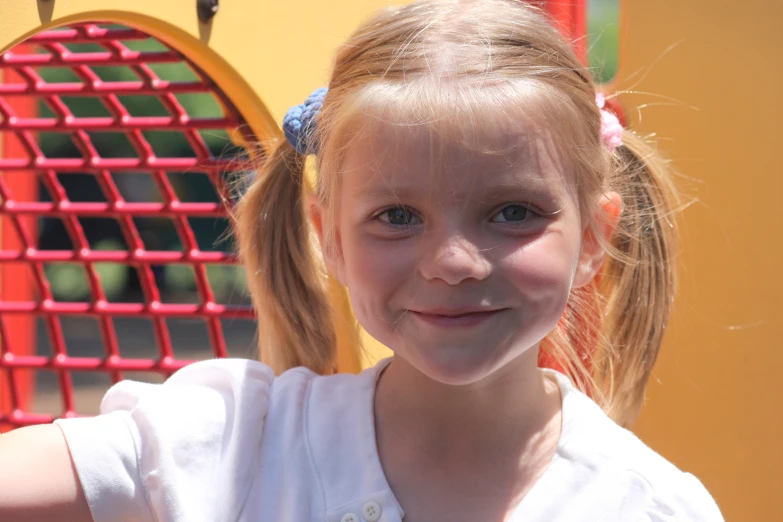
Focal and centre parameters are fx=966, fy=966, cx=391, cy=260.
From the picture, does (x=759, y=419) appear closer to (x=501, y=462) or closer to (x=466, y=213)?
(x=501, y=462)

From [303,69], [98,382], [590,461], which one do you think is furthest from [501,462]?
[98,382]

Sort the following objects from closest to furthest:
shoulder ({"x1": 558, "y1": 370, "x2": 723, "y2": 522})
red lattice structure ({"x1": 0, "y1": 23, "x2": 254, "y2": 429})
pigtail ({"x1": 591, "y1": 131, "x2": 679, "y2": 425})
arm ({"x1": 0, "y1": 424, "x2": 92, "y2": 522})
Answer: arm ({"x1": 0, "y1": 424, "x2": 92, "y2": 522}) → shoulder ({"x1": 558, "y1": 370, "x2": 723, "y2": 522}) → pigtail ({"x1": 591, "y1": 131, "x2": 679, "y2": 425}) → red lattice structure ({"x1": 0, "y1": 23, "x2": 254, "y2": 429})

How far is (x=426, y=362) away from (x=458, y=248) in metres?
0.11

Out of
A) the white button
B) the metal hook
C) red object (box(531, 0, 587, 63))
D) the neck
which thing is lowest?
the white button

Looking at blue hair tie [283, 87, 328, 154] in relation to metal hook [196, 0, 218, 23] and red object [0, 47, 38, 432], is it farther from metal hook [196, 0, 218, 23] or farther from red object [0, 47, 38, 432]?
red object [0, 47, 38, 432]

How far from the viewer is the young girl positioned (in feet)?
2.72

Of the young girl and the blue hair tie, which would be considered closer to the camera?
the young girl

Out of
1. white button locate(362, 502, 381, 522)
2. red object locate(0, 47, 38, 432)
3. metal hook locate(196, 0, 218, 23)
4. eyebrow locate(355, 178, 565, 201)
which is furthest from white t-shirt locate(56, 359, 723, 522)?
red object locate(0, 47, 38, 432)

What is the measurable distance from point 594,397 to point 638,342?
3.5 inches

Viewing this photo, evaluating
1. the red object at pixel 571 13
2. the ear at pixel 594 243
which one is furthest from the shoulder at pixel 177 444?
the red object at pixel 571 13

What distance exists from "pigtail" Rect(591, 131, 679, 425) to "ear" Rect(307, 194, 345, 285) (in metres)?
0.36

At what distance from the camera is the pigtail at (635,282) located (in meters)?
1.14

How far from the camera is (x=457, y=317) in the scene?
0.83 m

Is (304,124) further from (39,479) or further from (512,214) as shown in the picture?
(39,479)
